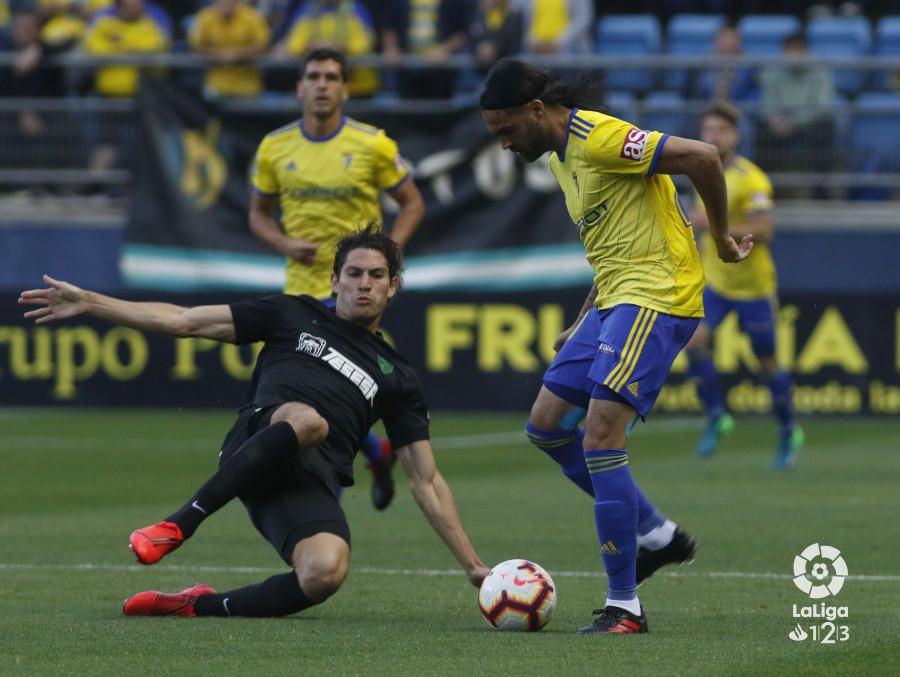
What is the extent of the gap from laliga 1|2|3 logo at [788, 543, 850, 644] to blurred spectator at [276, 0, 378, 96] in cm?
1053

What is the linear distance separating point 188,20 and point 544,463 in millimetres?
9270

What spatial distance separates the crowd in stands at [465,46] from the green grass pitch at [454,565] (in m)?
3.74

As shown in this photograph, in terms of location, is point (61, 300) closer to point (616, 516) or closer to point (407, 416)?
point (407, 416)

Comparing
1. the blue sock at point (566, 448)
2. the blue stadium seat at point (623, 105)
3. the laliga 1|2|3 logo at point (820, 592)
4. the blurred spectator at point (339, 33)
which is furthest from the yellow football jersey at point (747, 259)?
the blue sock at point (566, 448)

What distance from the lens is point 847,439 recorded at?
16078mm

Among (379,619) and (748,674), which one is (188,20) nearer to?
(379,619)

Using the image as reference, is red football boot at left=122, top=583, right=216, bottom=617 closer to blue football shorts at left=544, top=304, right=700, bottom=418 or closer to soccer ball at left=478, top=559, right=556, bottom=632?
soccer ball at left=478, top=559, right=556, bottom=632

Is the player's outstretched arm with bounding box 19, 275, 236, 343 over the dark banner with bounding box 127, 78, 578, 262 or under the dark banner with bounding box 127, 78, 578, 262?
over

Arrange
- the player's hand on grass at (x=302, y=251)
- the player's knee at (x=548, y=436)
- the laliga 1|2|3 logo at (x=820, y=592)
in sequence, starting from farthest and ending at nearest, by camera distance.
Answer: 1. the player's hand on grass at (x=302, y=251)
2. the player's knee at (x=548, y=436)
3. the laliga 1|2|3 logo at (x=820, y=592)

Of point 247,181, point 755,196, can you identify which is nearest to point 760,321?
point 755,196

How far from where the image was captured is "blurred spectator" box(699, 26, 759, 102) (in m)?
18.5

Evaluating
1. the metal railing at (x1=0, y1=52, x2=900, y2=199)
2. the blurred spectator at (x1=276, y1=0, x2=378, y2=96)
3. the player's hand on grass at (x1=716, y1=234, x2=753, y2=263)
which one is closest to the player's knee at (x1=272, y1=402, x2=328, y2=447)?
the player's hand on grass at (x1=716, y1=234, x2=753, y2=263)

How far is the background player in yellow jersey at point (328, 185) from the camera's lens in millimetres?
10719

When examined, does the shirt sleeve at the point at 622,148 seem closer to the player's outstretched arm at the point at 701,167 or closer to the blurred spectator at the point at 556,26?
the player's outstretched arm at the point at 701,167
